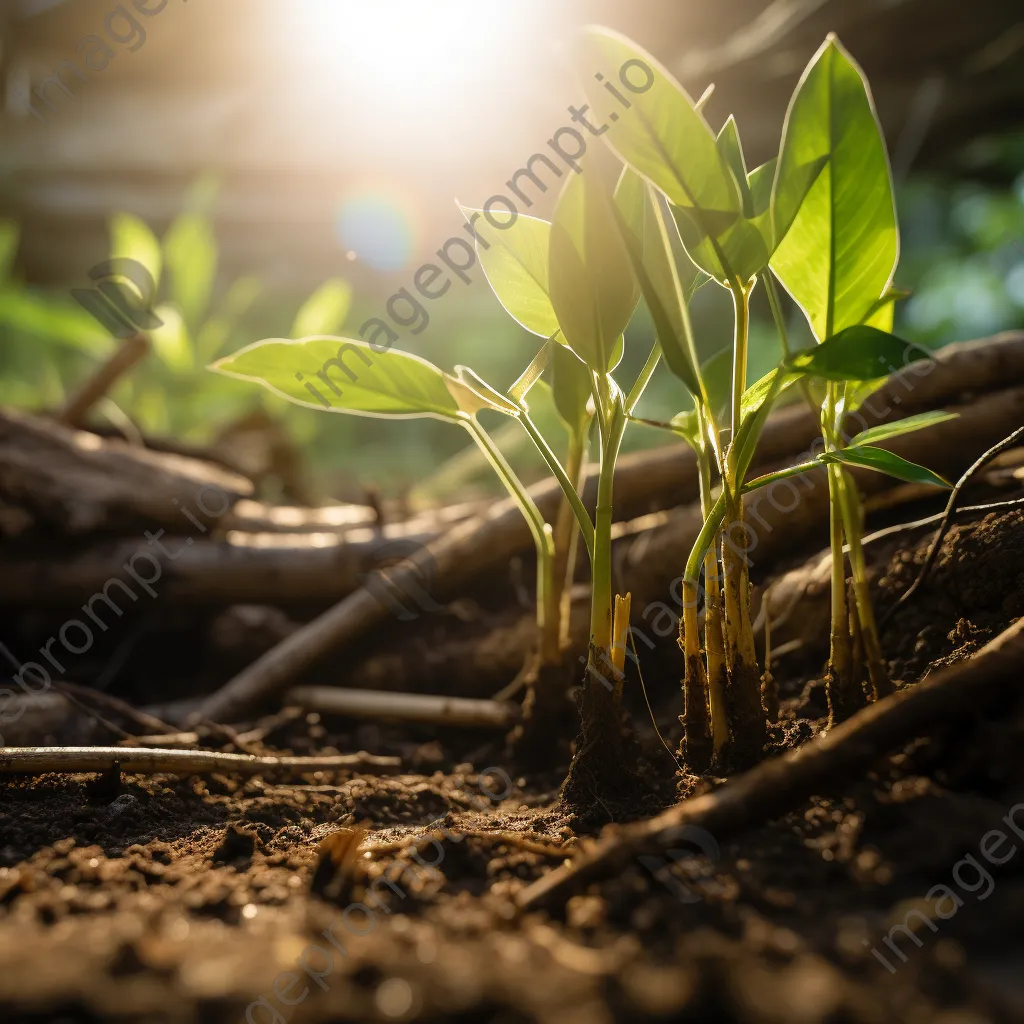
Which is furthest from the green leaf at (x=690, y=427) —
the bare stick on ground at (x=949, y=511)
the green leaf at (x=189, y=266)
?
the green leaf at (x=189, y=266)

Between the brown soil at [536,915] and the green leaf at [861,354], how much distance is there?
30 centimetres

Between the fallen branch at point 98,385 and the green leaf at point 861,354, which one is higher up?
the green leaf at point 861,354

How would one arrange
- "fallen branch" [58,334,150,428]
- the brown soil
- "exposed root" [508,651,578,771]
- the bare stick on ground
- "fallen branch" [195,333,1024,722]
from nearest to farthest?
1. the brown soil
2. the bare stick on ground
3. "exposed root" [508,651,578,771]
4. "fallen branch" [195,333,1024,722]
5. "fallen branch" [58,334,150,428]

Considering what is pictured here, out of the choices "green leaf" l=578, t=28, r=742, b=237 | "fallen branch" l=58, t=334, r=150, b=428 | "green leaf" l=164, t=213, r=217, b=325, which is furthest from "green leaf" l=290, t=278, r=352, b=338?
"green leaf" l=578, t=28, r=742, b=237

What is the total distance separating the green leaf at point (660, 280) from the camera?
2.05 ft

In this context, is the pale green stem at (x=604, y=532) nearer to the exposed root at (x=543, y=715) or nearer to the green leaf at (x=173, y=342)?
the exposed root at (x=543, y=715)

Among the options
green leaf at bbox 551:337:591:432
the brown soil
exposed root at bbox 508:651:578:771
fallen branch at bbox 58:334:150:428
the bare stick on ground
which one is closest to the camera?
→ the brown soil

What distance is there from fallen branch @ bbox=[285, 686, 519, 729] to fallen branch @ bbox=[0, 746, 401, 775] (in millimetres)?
145

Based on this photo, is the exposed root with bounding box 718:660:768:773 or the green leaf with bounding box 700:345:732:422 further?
the green leaf with bounding box 700:345:732:422

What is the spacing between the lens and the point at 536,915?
52 cm

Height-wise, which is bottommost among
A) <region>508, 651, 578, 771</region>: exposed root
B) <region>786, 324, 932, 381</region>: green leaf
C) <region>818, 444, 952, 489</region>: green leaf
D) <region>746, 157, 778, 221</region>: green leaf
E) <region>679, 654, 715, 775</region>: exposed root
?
<region>508, 651, 578, 771</region>: exposed root

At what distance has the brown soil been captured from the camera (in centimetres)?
37

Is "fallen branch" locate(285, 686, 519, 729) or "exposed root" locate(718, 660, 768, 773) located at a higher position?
"exposed root" locate(718, 660, 768, 773)

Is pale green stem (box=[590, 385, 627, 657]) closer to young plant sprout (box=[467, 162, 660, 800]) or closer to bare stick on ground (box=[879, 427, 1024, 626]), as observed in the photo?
young plant sprout (box=[467, 162, 660, 800])
